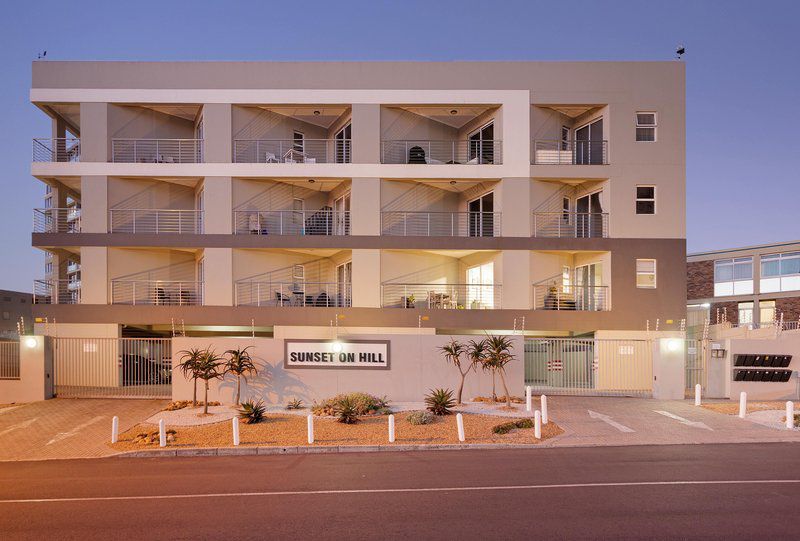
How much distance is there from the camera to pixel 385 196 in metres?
25.3

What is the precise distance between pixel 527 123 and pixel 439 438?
15.7 meters

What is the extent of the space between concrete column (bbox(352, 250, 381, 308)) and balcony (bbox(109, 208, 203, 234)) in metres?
7.55

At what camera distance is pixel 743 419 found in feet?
51.4

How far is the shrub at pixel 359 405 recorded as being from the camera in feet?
52.1

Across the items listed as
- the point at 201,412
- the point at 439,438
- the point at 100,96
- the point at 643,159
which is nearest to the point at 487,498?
the point at 439,438

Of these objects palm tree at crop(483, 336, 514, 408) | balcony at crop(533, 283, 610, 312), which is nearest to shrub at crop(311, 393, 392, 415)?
palm tree at crop(483, 336, 514, 408)

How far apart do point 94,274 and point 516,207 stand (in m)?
18.5

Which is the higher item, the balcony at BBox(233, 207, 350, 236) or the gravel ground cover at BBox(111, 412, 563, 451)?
the balcony at BBox(233, 207, 350, 236)

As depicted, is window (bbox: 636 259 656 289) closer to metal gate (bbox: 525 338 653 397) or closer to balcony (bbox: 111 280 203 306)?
metal gate (bbox: 525 338 653 397)

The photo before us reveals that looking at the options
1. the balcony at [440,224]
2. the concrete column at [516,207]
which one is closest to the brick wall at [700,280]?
the balcony at [440,224]

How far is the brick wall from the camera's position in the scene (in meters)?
42.2

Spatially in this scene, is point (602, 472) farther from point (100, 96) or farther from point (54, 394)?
point (100, 96)

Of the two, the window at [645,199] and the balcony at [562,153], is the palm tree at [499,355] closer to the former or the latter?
the balcony at [562,153]

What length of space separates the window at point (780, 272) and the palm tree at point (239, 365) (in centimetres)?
3594
